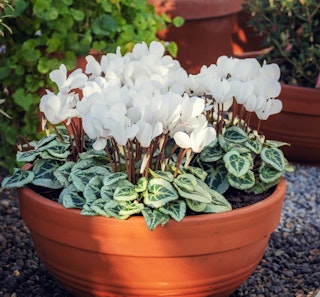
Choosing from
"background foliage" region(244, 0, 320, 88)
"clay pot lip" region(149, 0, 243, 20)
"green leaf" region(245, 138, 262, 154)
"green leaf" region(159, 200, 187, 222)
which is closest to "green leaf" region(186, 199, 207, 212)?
"green leaf" region(159, 200, 187, 222)

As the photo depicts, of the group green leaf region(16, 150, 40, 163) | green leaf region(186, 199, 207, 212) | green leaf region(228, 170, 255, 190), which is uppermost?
green leaf region(186, 199, 207, 212)

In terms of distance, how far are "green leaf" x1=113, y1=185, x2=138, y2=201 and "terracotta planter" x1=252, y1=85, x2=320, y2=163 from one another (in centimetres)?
174

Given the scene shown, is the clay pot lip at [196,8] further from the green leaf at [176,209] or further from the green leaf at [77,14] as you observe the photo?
the green leaf at [176,209]

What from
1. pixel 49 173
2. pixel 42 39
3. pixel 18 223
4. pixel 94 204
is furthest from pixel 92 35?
pixel 94 204

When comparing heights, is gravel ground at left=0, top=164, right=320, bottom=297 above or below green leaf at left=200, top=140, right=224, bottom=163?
below

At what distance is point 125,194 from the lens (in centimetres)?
220

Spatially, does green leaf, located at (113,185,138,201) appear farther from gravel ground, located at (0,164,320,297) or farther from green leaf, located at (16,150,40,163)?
Answer: gravel ground, located at (0,164,320,297)

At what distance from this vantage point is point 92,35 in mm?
3691

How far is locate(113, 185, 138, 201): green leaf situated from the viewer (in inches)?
86.0

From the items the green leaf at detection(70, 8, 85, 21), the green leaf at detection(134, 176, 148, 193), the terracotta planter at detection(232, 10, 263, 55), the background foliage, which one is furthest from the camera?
the terracotta planter at detection(232, 10, 263, 55)

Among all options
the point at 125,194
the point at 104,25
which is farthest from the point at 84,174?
the point at 104,25

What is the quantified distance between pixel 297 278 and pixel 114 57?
1.04 m

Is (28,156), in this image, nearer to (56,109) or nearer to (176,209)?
(56,109)

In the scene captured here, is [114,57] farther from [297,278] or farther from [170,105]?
[297,278]
